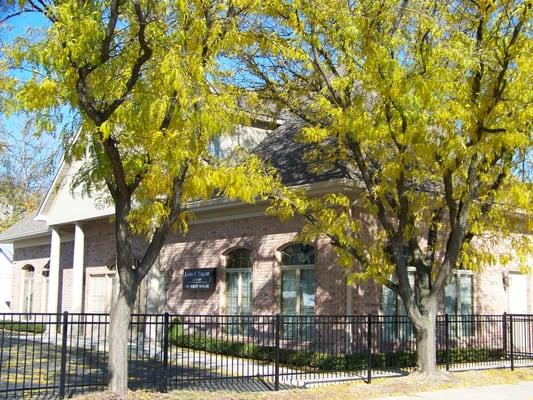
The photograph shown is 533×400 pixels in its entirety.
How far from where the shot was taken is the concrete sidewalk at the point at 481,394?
11.7m

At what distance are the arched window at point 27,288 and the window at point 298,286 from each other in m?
18.4

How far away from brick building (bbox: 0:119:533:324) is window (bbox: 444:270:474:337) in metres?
0.03

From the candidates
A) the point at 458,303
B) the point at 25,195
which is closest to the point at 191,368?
the point at 458,303

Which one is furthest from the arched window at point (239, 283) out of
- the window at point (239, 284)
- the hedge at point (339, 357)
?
the hedge at point (339, 357)

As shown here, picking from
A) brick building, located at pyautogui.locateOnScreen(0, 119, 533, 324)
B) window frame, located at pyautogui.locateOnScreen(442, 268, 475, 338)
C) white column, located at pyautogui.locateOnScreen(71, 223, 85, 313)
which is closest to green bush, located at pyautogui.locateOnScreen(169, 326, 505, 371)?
window frame, located at pyautogui.locateOnScreen(442, 268, 475, 338)

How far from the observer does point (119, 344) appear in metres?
9.85

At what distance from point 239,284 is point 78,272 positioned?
8.11 metres

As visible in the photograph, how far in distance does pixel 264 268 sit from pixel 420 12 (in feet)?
28.9

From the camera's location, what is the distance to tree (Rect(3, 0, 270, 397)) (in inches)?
355

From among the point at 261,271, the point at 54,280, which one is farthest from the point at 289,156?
the point at 54,280

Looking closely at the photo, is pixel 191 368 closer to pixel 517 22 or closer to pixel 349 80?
pixel 349 80

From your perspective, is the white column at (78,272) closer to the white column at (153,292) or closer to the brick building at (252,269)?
the brick building at (252,269)

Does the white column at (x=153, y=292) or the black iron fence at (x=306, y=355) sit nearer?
the black iron fence at (x=306, y=355)

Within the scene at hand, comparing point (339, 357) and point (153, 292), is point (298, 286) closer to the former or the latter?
point (339, 357)
